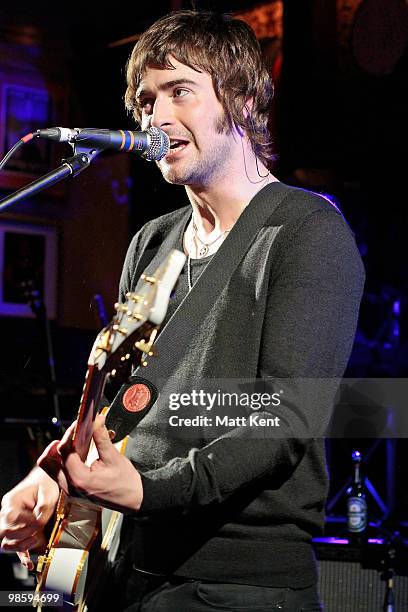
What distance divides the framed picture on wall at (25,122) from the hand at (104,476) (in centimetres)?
453

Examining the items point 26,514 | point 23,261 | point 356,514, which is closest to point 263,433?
point 26,514

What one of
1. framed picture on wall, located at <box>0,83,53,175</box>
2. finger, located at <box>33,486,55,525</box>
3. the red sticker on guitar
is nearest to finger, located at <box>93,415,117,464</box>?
the red sticker on guitar

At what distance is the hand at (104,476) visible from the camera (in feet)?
5.09

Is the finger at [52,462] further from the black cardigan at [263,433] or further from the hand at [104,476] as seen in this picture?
the black cardigan at [263,433]

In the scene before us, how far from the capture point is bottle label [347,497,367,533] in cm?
429

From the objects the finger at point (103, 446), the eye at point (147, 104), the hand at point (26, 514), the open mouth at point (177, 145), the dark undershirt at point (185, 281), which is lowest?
the hand at point (26, 514)

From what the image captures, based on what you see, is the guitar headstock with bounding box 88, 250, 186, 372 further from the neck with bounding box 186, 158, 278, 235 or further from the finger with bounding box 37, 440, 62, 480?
the neck with bounding box 186, 158, 278, 235

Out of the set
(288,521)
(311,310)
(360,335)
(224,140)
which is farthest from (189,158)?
(360,335)

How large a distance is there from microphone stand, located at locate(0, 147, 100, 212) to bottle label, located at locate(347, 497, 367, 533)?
2.85 m

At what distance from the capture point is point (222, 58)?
7.73 feet

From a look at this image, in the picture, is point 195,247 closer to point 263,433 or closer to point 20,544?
point 263,433

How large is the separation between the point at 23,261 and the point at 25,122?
969mm

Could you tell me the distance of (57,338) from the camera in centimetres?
545

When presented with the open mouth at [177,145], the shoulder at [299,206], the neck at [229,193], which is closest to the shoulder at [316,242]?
the shoulder at [299,206]
